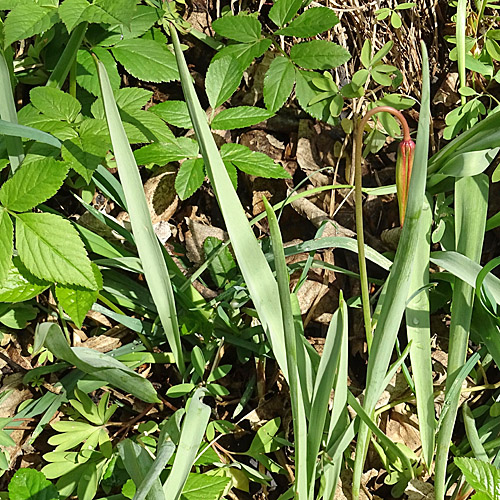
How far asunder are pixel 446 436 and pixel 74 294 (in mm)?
858

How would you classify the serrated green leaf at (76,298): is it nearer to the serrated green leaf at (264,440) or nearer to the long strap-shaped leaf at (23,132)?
the long strap-shaped leaf at (23,132)

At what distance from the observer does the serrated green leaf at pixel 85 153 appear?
119cm

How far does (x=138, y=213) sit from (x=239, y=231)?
0.70ft

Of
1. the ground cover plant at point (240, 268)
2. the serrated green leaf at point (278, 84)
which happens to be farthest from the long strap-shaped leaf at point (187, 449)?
the serrated green leaf at point (278, 84)

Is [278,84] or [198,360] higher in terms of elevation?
[278,84]

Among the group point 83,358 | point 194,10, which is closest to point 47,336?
point 83,358

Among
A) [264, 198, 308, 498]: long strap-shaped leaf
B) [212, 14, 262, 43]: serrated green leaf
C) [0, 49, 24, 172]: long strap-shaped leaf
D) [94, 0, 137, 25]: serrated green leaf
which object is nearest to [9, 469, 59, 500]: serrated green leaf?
[264, 198, 308, 498]: long strap-shaped leaf

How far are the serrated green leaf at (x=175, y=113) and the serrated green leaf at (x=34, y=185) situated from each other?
398 millimetres

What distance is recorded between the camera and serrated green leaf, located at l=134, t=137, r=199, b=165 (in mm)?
1385

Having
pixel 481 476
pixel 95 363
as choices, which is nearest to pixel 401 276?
pixel 481 476

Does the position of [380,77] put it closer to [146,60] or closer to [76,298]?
[146,60]

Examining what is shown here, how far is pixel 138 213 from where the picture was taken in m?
1.05

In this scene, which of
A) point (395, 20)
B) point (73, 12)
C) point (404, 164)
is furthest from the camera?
point (395, 20)

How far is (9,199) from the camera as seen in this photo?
115cm
